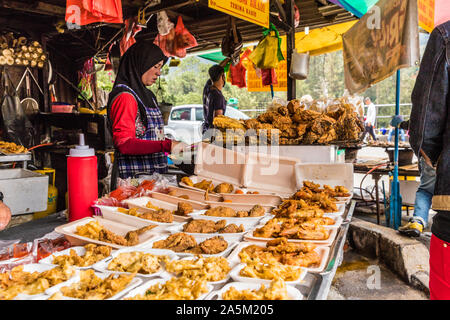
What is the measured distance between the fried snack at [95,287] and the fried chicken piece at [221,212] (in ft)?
2.80

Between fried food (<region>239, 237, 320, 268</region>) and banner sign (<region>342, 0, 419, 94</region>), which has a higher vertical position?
banner sign (<region>342, 0, 419, 94</region>)

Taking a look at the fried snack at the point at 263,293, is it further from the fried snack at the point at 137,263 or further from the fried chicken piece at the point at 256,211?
the fried chicken piece at the point at 256,211

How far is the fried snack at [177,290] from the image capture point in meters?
1.13

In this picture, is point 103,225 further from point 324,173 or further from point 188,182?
point 324,173

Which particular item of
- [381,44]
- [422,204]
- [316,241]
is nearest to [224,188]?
[316,241]

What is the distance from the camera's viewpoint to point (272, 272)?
48.9 inches

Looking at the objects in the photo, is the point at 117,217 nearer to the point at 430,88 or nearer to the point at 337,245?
the point at 337,245

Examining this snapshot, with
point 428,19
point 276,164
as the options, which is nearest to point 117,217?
point 276,164

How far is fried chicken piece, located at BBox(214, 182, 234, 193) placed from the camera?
2.62 meters

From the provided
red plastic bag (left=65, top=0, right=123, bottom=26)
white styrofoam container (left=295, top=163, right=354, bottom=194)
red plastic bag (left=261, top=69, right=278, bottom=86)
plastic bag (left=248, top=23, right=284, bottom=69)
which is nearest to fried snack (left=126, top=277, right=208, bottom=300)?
white styrofoam container (left=295, top=163, right=354, bottom=194)

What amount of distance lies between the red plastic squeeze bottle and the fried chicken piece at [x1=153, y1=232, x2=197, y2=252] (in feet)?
2.03

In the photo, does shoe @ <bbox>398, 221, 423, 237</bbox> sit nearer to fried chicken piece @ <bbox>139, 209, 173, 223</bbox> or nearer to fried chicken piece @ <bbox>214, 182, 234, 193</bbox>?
fried chicken piece @ <bbox>214, 182, 234, 193</bbox>

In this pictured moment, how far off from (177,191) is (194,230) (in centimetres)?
78

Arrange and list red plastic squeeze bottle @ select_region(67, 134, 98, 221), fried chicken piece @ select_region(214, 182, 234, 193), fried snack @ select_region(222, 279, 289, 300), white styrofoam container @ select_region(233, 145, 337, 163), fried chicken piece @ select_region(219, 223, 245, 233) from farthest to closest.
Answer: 1. white styrofoam container @ select_region(233, 145, 337, 163)
2. fried chicken piece @ select_region(214, 182, 234, 193)
3. red plastic squeeze bottle @ select_region(67, 134, 98, 221)
4. fried chicken piece @ select_region(219, 223, 245, 233)
5. fried snack @ select_region(222, 279, 289, 300)
